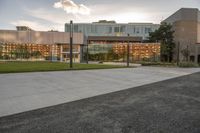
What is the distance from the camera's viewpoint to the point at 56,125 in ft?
14.3

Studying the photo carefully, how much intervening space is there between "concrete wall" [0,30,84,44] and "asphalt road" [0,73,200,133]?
52.7 m

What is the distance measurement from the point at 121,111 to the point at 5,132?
3.08 m

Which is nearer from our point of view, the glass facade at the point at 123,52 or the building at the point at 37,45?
the building at the point at 37,45

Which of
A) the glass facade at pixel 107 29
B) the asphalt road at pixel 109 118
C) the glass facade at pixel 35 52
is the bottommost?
the asphalt road at pixel 109 118

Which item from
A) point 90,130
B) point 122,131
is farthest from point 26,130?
point 122,131

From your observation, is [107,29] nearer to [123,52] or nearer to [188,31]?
[123,52]

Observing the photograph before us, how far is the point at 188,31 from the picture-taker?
65938 millimetres

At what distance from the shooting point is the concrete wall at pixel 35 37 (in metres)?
54.9

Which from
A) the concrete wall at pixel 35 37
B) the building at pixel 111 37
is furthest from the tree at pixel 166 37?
the concrete wall at pixel 35 37

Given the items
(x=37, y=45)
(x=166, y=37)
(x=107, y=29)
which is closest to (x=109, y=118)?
(x=37, y=45)

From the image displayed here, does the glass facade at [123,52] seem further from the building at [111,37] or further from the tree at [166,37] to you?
the tree at [166,37]

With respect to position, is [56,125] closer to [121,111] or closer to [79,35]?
[121,111]

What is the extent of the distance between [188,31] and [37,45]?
50.9m

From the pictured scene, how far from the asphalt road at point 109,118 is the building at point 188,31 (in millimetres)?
63139
